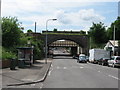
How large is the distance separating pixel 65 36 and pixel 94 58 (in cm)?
3955

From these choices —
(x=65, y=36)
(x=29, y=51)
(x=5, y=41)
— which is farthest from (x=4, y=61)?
(x=65, y=36)

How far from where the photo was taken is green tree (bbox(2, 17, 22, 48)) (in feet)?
152

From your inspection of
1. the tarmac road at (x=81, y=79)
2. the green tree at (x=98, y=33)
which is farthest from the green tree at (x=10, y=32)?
the green tree at (x=98, y=33)

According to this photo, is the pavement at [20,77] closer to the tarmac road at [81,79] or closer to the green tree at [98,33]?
the tarmac road at [81,79]

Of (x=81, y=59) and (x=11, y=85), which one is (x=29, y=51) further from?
(x=81, y=59)

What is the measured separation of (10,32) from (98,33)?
54277mm

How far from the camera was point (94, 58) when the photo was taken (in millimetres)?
56031

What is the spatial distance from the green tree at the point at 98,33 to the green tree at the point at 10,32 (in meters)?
50.6

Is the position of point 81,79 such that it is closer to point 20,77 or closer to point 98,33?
point 20,77

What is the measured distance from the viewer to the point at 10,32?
4694cm

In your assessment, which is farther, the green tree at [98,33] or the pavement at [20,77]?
the green tree at [98,33]

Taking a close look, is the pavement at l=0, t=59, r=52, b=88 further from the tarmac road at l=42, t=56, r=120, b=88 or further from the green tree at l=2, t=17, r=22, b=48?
the green tree at l=2, t=17, r=22, b=48

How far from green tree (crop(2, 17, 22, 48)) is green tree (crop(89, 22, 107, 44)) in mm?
50648

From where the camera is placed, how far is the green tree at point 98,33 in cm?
9631
